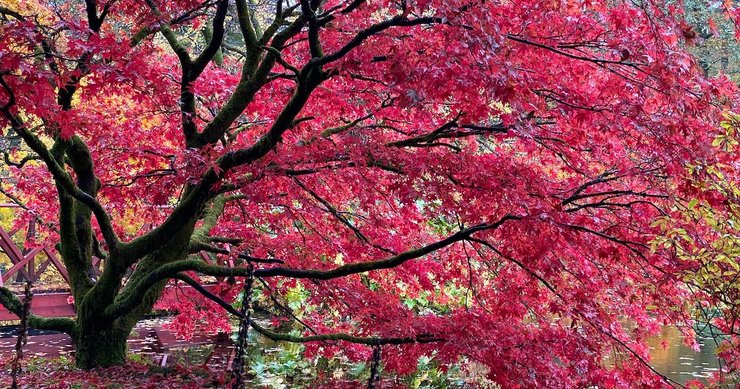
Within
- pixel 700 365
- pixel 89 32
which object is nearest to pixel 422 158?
pixel 89 32

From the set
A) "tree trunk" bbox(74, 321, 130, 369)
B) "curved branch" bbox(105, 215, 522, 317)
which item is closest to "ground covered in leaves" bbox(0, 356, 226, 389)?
"tree trunk" bbox(74, 321, 130, 369)

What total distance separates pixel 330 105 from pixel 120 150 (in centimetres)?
231

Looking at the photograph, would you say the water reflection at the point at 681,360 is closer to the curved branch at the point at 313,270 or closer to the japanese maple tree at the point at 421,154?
the japanese maple tree at the point at 421,154

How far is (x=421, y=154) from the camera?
220 inches

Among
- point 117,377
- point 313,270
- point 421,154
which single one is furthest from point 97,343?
point 421,154

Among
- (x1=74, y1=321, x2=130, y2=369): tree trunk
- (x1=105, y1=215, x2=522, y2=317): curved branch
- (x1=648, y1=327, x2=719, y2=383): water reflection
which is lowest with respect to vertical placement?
(x1=74, y1=321, x2=130, y2=369): tree trunk

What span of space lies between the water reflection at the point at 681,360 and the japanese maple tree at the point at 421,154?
533cm

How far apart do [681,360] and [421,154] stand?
9.50 meters

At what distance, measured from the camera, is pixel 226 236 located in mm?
8586

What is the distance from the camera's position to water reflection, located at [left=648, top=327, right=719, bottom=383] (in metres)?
11.2

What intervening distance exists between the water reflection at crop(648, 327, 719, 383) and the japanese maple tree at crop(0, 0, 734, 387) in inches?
210

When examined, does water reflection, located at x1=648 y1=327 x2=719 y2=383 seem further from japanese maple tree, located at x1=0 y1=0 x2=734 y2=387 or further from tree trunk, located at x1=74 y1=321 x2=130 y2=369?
tree trunk, located at x1=74 y1=321 x2=130 y2=369

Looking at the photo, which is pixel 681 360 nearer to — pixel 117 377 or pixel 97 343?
pixel 117 377

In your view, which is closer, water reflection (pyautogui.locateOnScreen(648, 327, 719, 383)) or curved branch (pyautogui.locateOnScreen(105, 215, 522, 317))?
curved branch (pyautogui.locateOnScreen(105, 215, 522, 317))
